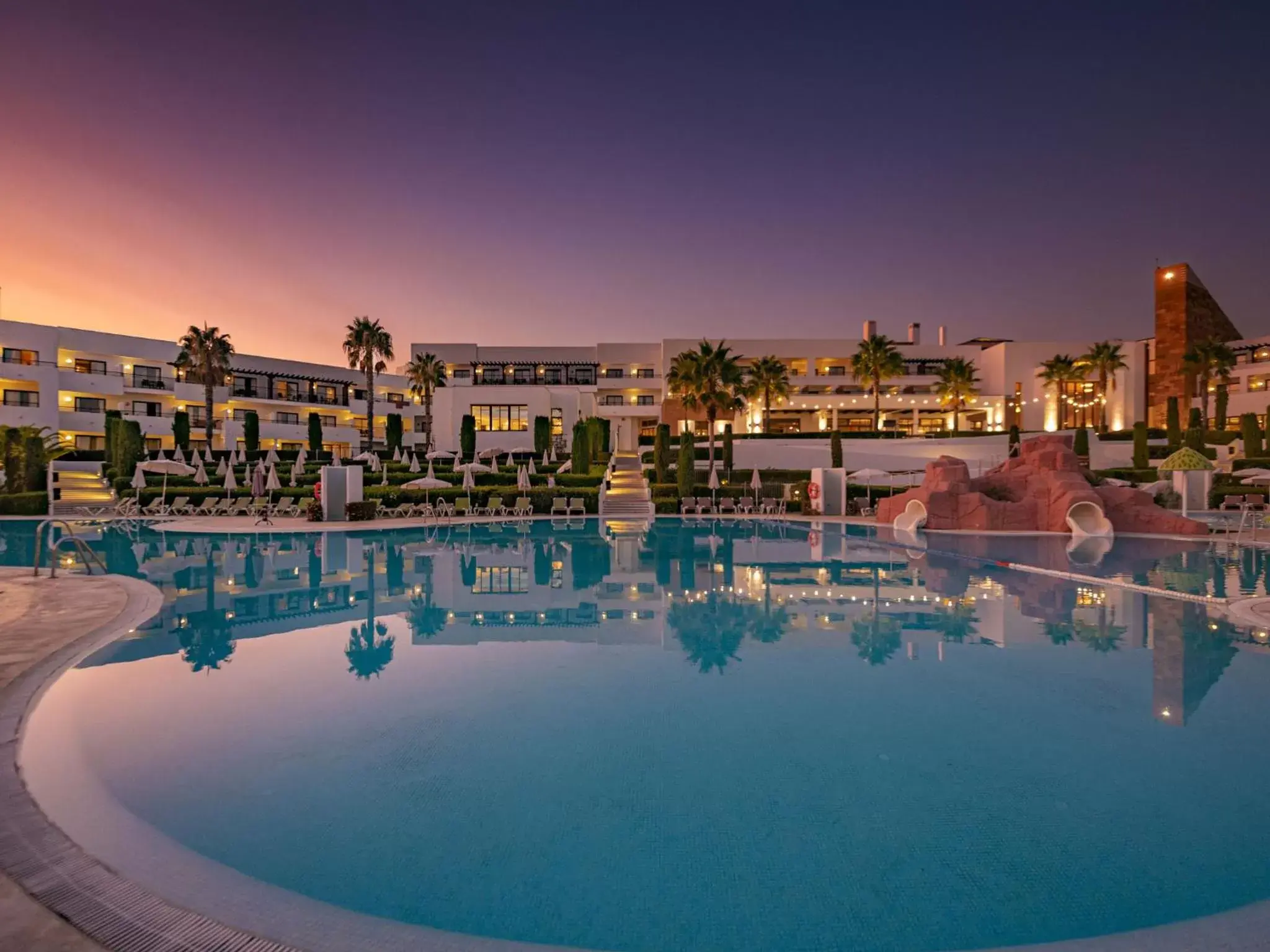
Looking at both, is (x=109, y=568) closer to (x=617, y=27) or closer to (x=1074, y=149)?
(x=617, y=27)

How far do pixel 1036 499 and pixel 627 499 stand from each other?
57.0ft

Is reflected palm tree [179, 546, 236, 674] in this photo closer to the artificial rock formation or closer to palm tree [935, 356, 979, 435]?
the artificial rock formation

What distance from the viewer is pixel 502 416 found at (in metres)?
51.5

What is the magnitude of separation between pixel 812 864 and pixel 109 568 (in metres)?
18.3

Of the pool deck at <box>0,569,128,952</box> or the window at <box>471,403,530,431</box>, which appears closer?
the pool deck at <box>0,569,128,952</box>

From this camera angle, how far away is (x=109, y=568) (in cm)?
1591

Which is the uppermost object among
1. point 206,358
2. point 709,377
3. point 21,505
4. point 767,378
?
point 206,358

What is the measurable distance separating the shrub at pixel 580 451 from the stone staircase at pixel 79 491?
2350cm

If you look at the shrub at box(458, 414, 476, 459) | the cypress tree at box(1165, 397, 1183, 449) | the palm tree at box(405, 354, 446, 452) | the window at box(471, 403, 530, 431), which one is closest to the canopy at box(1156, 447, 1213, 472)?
the cypress tree at box(1165, 397, 1183, 449)

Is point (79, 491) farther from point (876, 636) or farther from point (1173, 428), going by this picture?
point (1173, 428)

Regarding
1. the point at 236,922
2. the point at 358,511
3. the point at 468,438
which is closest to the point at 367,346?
the point at 468,438

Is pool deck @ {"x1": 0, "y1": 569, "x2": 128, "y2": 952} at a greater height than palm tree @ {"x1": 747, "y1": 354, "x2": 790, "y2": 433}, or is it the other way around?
palm tree @ {"x1": 747, "y1": 354, "x2": 790, "y2": 433}

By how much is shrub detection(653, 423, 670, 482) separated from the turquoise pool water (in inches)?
967

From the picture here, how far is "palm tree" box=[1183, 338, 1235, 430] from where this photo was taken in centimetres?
4788
